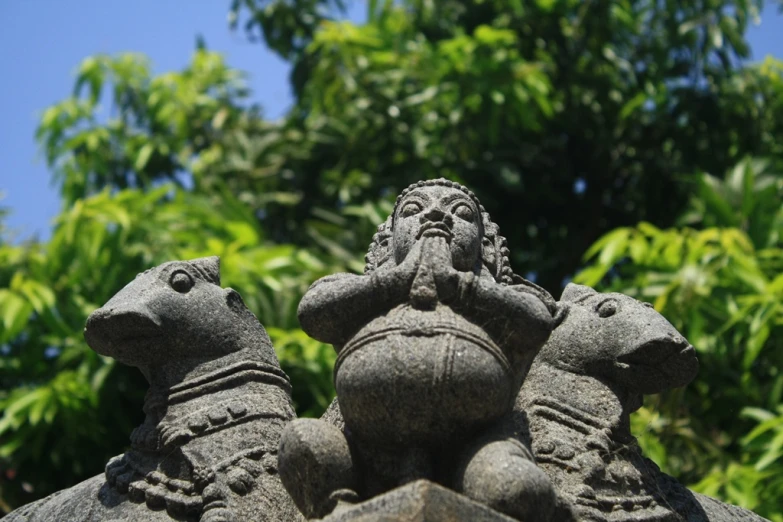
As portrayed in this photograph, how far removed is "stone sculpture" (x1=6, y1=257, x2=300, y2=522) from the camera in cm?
468

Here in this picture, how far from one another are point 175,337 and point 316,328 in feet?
2.56

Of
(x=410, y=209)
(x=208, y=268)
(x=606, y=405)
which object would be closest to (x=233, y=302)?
(x=208, y=268)

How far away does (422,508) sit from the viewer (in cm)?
379

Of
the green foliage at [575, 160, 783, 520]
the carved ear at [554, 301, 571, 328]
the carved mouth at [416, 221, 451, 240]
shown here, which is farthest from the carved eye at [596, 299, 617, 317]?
the green foliage at [575, 160, 783, 520]

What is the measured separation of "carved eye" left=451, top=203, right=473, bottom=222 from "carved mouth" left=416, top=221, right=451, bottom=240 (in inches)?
4.5

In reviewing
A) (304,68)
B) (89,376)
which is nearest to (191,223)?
(89,376)

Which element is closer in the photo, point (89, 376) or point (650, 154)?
point (89, 376)

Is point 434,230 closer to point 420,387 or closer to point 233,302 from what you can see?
point 420,387

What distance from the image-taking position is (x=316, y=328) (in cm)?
454

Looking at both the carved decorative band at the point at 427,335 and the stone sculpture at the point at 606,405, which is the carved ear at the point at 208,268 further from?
the stone sculpture at the point at 606,405

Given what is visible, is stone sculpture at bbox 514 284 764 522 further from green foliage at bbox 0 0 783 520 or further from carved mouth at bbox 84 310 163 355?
green foliage at bbox 0 0 783 520

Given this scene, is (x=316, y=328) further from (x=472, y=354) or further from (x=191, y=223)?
(x=191, y=223)

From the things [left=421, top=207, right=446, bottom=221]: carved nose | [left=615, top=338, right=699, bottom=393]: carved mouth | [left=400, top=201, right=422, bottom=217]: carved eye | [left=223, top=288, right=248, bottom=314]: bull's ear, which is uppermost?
[left=400, top=201, right=422, bottom=217]: carved eye

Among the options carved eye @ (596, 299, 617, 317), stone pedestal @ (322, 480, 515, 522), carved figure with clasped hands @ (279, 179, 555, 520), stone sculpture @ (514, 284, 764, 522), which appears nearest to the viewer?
stone pedestal @ (322, 480, 515, 522)
